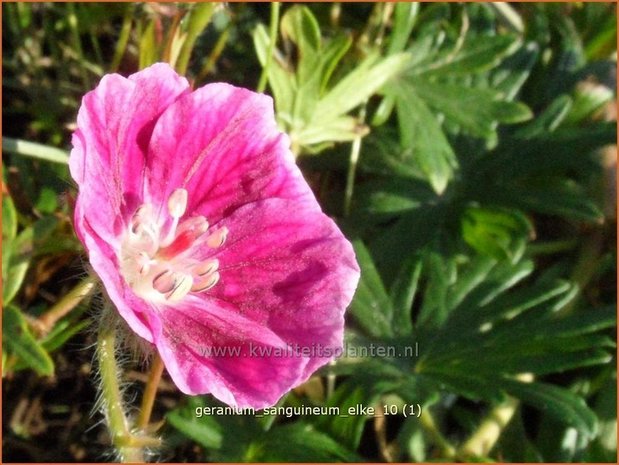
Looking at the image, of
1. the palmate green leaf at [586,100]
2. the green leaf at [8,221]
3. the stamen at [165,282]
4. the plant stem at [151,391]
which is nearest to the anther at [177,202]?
the stamen at [165,282]

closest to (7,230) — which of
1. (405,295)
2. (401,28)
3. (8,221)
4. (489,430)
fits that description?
(8,221)

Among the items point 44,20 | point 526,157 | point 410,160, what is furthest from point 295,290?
point 44,20

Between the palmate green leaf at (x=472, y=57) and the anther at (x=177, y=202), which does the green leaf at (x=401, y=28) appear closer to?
the palmate green leaf at (x=472, y=57)

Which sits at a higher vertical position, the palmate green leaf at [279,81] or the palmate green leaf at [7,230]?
the palmate green leaf at [279,81]

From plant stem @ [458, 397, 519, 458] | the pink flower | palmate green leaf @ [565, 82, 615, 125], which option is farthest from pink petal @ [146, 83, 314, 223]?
palmate green leaf @ [565, 82, 615, 125]

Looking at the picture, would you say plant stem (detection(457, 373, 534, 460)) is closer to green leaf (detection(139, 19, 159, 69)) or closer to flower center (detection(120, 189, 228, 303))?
flower center (detection(120, 189, 228, 303))
